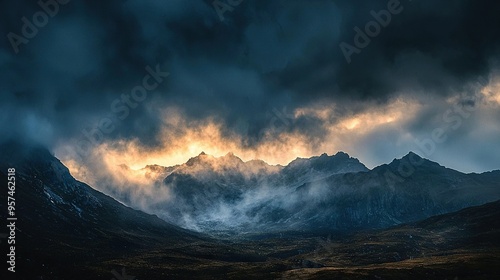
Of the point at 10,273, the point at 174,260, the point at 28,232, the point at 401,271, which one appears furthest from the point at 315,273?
the point at 28,232

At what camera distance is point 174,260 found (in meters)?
199

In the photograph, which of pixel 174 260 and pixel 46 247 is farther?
pixel 174 260

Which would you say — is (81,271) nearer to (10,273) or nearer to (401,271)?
(10,273)

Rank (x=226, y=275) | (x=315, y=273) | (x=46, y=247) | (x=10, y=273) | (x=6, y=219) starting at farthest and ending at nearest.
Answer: (x=6, y=219) → (x=46, y=247) → (x=226, y=275) → (x=315, y=273) → (x=10, y=273)

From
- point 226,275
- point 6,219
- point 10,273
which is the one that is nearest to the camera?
point 10,273

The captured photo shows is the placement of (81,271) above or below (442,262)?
above

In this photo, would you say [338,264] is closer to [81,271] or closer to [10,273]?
[81,271]

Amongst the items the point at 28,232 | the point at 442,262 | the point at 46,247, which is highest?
the point at 28,232

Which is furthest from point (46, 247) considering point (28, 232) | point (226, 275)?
point (226, 275)

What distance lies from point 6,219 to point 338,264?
173382 mm

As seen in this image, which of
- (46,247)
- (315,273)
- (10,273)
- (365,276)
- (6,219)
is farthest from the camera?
(6,219)

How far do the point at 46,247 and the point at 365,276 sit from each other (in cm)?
14486

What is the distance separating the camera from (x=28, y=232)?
7682 inches

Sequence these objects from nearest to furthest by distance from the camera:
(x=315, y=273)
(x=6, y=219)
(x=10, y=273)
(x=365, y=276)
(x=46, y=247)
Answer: (x=10, y=273) → (x=365, y=276) → (x=315, y=273) → (x=46, y=247) → (x=6, y=219)
